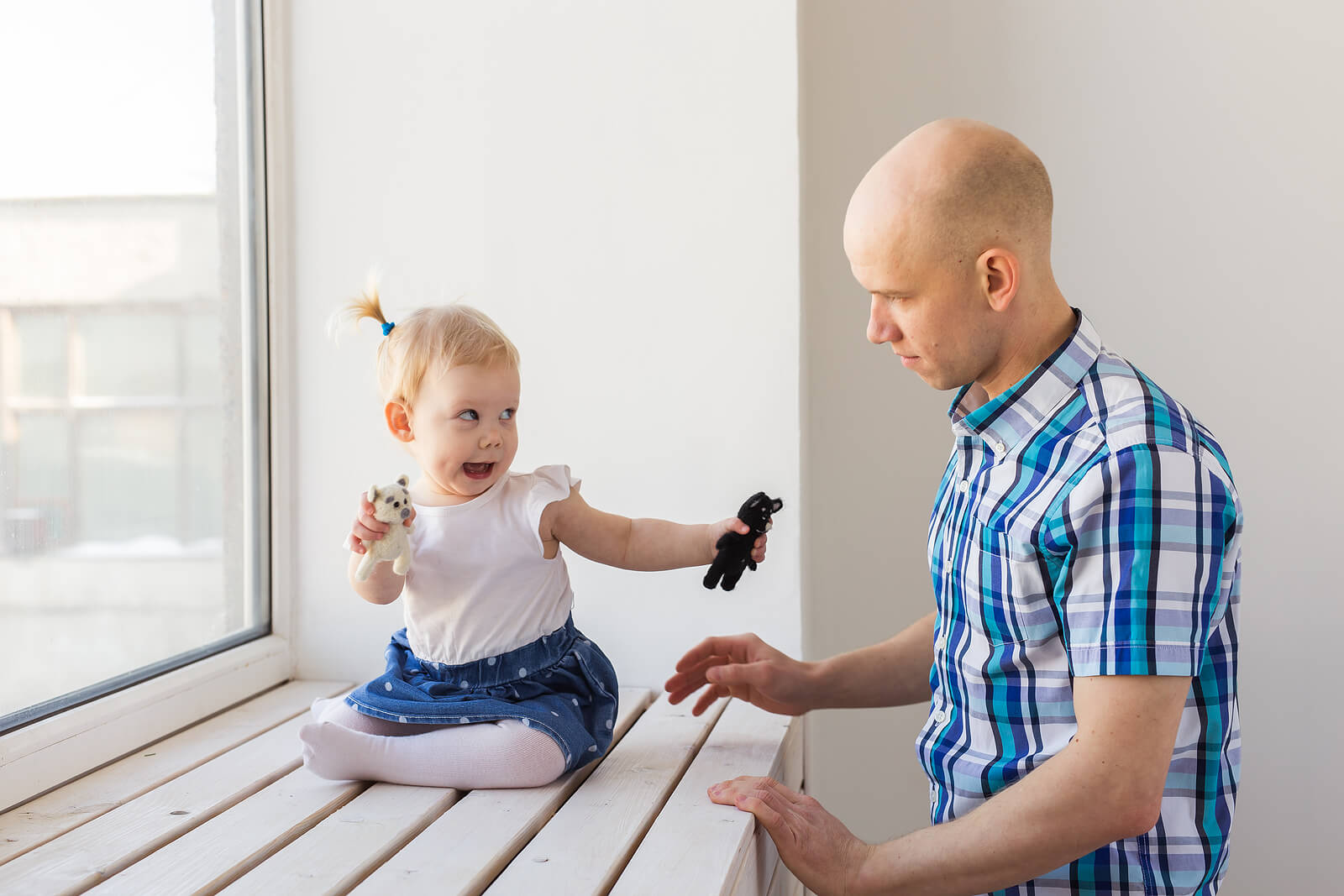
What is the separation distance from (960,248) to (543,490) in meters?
0.60

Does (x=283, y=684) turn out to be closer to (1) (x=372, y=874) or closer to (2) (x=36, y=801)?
(2) (x=36, y=801)

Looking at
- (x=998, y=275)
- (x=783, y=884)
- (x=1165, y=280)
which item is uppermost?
(x=1165, y=280)

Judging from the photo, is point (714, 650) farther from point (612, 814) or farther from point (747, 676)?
point (612, 814)

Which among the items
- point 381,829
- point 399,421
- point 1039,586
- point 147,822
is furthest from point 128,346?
point 1039,586

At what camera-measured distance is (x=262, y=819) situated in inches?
45.3

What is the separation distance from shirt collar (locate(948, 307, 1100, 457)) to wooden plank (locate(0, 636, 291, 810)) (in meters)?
1.14

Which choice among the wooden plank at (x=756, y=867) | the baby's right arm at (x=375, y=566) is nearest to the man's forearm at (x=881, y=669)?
the wooden plank at (x=756, y=867)

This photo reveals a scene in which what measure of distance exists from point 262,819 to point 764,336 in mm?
966

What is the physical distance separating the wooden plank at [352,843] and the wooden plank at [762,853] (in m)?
0.30

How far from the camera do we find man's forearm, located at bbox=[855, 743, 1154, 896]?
96 centimetres

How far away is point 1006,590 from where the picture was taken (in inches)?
42.1

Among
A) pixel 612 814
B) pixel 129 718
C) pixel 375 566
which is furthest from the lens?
pixel 129 718

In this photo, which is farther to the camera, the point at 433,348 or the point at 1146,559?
the point at 433,348

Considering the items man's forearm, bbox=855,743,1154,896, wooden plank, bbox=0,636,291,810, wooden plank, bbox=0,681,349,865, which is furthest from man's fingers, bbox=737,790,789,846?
wooden plank, bbox=0,636,291,810
